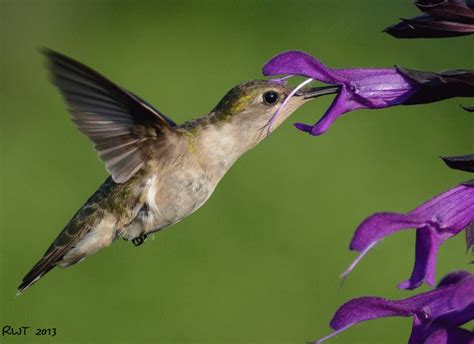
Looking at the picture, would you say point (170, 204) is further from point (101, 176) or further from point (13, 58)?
point (13, 58)

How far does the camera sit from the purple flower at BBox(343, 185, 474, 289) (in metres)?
2.14

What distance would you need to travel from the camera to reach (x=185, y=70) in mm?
8023

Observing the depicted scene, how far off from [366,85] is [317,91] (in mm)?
418

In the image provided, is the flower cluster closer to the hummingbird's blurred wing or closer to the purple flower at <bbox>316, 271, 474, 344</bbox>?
the purple flower at <bbox>316, 271, 474, 344</bbox>

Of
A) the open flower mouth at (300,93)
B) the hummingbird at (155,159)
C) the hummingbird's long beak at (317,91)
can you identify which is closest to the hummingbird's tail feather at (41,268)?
the hummingbird at (155,159)

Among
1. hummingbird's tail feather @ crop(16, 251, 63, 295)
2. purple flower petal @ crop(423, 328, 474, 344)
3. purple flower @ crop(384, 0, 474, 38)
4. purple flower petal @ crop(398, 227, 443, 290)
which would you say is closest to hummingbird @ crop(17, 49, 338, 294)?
hummingbird's tail feather @ crop(16, 251, 63, 295)

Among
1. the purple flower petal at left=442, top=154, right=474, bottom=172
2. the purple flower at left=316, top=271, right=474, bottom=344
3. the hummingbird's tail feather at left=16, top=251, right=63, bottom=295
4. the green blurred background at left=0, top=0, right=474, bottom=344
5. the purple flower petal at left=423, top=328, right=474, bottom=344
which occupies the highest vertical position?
the purple flower petal at left=442, top=154, right=474, bottom=172

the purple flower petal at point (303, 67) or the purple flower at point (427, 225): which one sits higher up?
the purple flower petal at point (303, 67)

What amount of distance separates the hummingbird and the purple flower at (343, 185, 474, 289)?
672 mm

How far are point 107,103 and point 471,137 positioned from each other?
4795 mm

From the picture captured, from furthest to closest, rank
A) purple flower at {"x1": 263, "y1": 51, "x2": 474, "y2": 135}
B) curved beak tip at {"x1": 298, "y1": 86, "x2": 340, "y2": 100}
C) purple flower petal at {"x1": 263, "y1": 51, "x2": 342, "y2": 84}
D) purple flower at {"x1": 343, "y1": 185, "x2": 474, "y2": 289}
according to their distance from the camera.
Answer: curved beak tip at {"x1": 298, "y1": 86, "x2": 340, "y2": 100} < purple flower petal at {"x1": 263, "y1": 51, "x2": 342, "y2": 84} < purple flower at {"x1": 263, "y1": 51, "x2": 474, "y2": 135} < purple flower at {"x1": 343, "y1": 185, "x2": 474, "y2": 289}

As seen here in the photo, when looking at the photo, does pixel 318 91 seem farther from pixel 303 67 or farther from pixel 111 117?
pixel 111 117

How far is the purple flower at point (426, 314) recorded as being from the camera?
220 centimetres

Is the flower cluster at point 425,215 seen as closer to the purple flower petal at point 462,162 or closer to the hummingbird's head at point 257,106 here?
the purple flower petal at point 462,162
